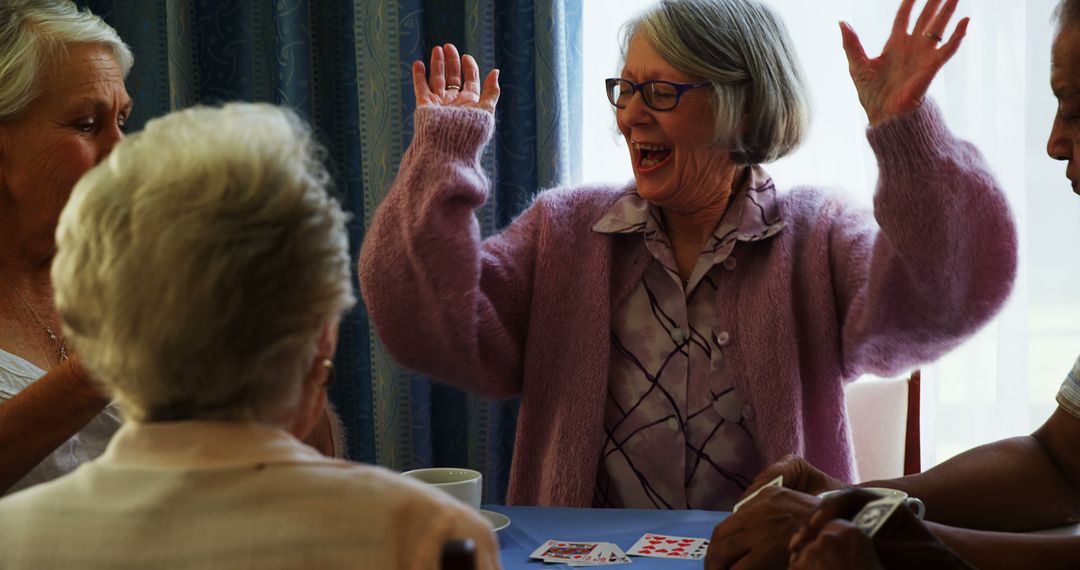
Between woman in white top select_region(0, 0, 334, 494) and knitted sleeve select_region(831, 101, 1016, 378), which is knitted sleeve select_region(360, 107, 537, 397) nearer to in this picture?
woman in white top select_region(0, 0, 334, 494)

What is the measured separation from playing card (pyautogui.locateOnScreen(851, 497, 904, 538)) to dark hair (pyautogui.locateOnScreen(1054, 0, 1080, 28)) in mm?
822

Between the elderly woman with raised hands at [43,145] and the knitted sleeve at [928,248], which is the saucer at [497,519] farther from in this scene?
the knitted sleeve at [928,248]

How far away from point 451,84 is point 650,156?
43 cm

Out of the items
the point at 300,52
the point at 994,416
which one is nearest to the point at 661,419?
the point at 994,416

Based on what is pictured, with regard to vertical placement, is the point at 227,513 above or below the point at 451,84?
below

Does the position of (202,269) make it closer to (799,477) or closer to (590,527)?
(590,527)

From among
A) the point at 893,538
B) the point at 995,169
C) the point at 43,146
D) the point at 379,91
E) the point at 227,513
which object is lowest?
the point at 893,538

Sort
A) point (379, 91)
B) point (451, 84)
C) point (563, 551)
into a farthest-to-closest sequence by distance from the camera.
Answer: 1. point (379, 91)
2. point (451, 84)
3. point (563, 551)

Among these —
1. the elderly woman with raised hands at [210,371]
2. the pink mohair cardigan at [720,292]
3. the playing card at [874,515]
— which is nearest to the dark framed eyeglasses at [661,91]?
the pink mohair cardigan at [720,292]

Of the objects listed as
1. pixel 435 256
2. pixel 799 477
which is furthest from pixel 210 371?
pixel 435 256

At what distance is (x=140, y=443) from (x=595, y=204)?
1423 millimetres

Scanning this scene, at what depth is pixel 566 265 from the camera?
2086 millimetres

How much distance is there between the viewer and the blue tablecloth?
138 cm

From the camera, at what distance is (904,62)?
1751 mm
